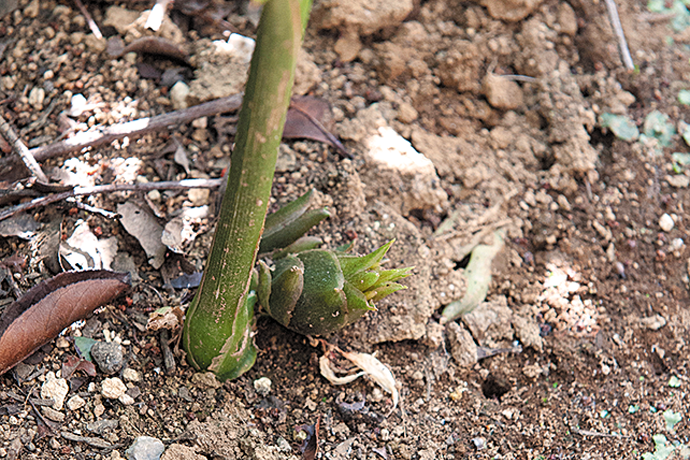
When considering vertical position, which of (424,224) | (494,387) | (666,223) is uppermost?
(424,224)

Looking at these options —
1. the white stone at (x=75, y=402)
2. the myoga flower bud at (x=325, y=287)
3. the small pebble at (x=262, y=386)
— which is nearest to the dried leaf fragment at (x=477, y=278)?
the myoga flower bud at (x=325, y=287)

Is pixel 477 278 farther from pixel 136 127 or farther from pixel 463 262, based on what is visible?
pixel 136 127

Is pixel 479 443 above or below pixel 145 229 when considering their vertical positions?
below

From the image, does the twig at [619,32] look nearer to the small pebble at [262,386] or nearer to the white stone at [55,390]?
the small pebble at [262,386]

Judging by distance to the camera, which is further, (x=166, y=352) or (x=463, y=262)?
(x=463, y=262)

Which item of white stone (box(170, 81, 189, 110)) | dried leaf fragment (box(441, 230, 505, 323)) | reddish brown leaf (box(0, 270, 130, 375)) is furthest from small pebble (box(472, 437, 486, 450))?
white stone (box(170, 81, 189, 110))

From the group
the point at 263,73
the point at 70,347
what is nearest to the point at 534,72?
the point at 263,73

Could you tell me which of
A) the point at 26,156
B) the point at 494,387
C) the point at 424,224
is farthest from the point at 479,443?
the point at 26,156
